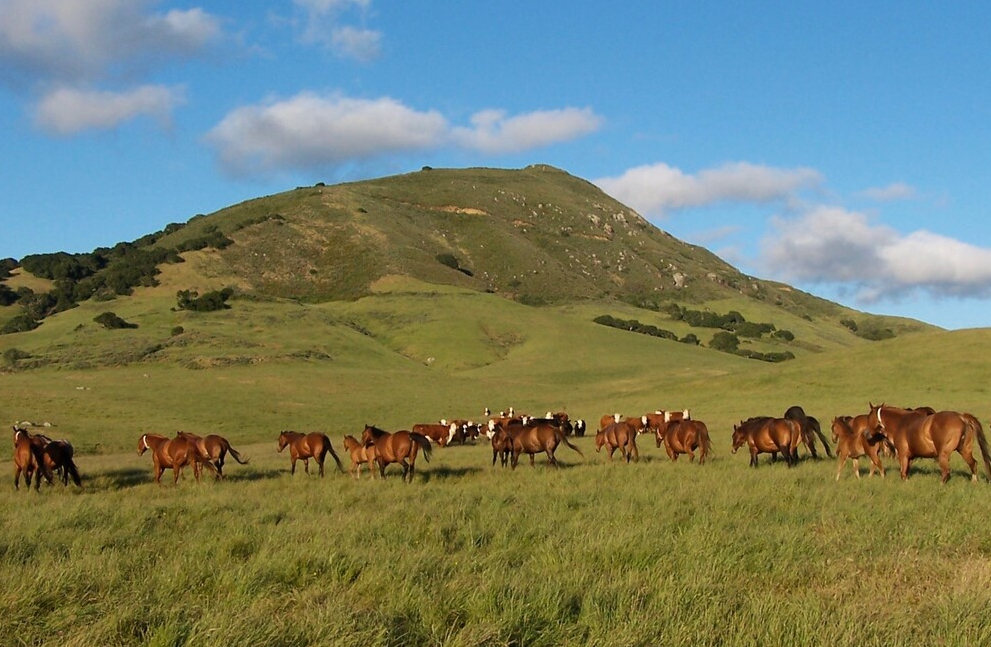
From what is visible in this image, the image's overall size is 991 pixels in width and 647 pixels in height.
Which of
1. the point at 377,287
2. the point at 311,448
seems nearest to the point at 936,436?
the point at 311,448

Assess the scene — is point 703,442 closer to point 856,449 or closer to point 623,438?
point 623,438

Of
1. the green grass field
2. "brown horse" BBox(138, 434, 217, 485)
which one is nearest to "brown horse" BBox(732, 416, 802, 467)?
the green grass field

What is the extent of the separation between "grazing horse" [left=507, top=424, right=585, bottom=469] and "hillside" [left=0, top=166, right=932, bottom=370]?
49175 mm

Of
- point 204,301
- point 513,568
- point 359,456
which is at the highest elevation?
point 204,301

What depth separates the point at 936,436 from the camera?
47.1 feet

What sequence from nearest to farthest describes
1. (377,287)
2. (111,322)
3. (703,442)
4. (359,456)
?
1. (359,456)
2. (703,442)
3. (111,322)
4. (377,287)

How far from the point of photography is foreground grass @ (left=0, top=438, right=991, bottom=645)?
6031mm

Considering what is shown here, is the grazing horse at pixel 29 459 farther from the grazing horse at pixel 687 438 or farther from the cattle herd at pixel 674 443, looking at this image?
the grazing horse at pixel 687 438

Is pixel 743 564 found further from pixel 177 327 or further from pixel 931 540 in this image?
pixel 177 327

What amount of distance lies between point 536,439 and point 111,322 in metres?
68.3

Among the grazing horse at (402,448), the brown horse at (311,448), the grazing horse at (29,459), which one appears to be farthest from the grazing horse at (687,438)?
the grazing horse at (29,459)

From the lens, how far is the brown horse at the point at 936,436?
14000 mm

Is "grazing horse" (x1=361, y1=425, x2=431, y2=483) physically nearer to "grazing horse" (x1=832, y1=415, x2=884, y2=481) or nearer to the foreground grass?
the foreground grass

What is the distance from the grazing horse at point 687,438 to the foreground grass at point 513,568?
605 centimetres
